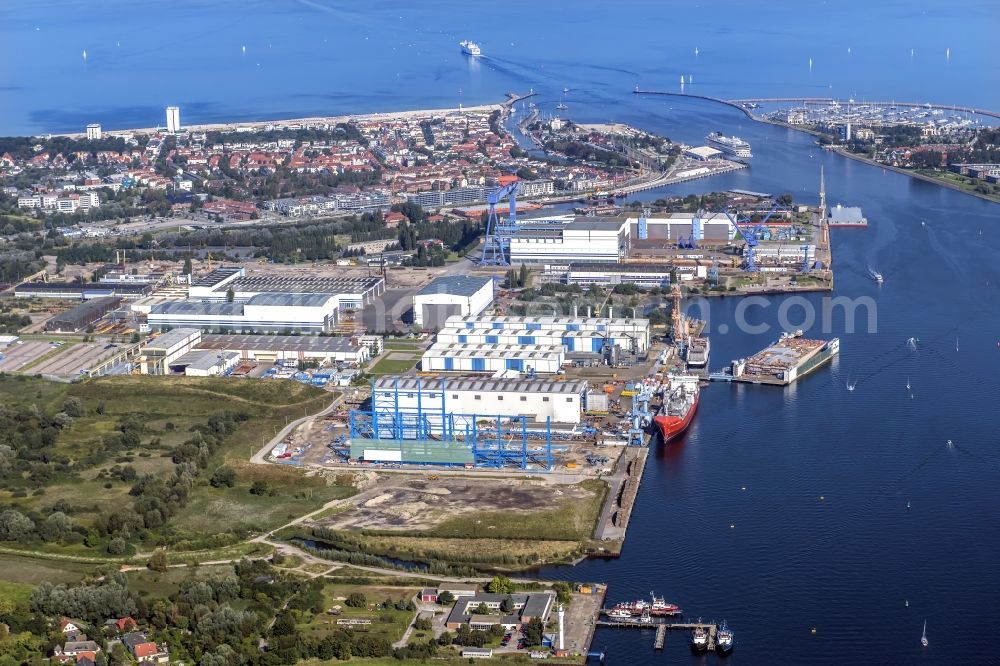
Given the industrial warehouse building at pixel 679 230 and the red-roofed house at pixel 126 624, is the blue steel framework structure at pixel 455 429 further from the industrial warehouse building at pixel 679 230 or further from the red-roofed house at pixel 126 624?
the industrial warehouse building at pixel 679 230

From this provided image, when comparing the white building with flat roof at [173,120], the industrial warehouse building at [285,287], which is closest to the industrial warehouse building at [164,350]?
the industrial warehouse building at [285,287]

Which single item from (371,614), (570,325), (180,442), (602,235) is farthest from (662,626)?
(602,235)

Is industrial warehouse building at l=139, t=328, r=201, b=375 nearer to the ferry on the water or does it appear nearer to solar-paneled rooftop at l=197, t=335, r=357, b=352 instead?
solar-paneled rooftop at l=197, t=335, r=357, b=352

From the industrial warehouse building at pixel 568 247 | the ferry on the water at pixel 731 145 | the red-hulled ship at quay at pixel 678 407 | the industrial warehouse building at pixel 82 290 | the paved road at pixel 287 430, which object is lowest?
the paved road at pixel 287 430

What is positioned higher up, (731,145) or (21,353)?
(731,145)

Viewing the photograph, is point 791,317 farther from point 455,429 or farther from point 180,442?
point 180,442

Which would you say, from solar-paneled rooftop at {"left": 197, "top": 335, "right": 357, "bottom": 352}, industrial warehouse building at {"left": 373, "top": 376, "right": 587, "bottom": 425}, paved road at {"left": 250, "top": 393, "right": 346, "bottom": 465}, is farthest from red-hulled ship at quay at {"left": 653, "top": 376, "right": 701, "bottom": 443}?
solar-paneled rooftop at {"left": 197, "top": 335, "right": 357, "bottom": 352}
